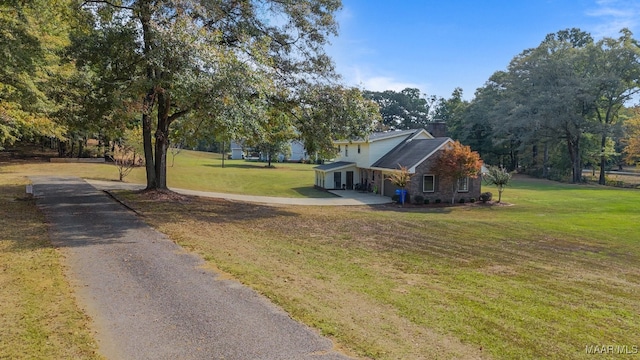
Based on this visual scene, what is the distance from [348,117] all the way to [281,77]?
12.5 feet

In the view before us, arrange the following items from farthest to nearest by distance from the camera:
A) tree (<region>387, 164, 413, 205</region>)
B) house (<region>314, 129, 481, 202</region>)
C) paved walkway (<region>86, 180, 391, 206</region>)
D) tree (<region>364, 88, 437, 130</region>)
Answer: tree (<region>364, 88, 437, 130</region>), house (<region>314, 129, 481, 202</region>), tree (<region>387, 164, 413, 205</region>), paved walkway (<region>86, 180, 391, 206</region>)

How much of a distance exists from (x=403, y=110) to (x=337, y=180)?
220 ft

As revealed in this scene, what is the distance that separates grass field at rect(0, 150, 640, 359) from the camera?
5430 mm

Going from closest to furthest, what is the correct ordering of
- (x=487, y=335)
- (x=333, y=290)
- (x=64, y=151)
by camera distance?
(x=487, y=335) → (x=333, y=290) → (x=64, y=151)

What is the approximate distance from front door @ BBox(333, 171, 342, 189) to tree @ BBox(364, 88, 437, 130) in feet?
209

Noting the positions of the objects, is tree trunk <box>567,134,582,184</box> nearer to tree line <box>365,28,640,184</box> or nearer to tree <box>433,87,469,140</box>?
tree line <box>365,28,640,184</box>

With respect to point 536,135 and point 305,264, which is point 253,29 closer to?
point 305,264

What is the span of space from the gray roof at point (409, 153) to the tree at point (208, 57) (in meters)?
12.4

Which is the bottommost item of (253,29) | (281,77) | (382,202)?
(382,202)

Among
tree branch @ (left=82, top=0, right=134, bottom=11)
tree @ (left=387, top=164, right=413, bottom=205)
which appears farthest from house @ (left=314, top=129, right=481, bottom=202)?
tree branch @ (left=82, top=0, right=134, bottom=11)

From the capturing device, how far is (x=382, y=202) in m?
29.7

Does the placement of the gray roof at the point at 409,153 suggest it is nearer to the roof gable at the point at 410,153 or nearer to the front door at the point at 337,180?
the roof gable at the point at 410,153

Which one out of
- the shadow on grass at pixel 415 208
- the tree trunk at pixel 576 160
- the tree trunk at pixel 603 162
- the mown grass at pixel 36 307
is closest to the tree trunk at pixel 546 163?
the tree trunk at pixel 576 160

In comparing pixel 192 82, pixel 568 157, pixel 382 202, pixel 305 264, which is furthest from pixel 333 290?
pixel 568 157
